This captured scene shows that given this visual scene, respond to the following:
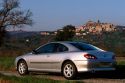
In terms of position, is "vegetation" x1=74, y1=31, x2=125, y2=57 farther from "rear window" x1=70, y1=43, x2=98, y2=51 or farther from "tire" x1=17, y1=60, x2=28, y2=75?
"rear window" x1=70, y1=43, x2=98, y2=51

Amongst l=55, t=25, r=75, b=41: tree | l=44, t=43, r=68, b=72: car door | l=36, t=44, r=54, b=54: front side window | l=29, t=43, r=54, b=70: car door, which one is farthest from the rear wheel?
l=55, t=25, r=75, b=41: tree

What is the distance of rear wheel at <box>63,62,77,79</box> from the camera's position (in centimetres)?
1661

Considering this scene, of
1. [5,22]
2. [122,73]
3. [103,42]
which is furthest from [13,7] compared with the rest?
[122,73]

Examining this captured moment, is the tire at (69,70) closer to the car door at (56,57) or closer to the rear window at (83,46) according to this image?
the car door at (56,57)

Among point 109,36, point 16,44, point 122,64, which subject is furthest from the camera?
point 16,44

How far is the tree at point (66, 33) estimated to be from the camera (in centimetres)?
4133

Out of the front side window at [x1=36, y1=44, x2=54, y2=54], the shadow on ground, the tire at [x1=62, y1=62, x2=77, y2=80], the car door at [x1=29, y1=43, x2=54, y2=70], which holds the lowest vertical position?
the shadow on ground

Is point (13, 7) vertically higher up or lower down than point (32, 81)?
higher up

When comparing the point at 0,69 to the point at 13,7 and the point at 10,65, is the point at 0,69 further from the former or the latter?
the point at 13,7

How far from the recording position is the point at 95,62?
1644cm

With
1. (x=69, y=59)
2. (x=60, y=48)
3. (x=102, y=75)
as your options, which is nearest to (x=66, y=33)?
(x=102, y=75)

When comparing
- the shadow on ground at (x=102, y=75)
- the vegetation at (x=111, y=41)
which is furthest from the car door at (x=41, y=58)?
the vegetation at (x=111, y=41)

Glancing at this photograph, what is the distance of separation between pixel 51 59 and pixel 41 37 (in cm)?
2102

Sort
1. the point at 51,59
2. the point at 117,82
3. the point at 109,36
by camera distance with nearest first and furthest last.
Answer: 1. the point at 117,82
2. the point at 51,59
3. the point at 109,36
